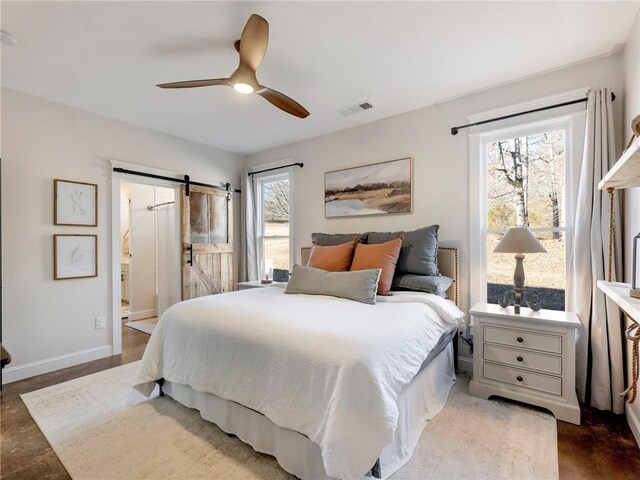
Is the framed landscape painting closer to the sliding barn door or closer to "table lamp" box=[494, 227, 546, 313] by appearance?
"table lamp" box=[494, 227, 546, 313]

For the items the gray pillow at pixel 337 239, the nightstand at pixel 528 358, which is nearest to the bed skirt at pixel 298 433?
the nightstand at pixel 528 358

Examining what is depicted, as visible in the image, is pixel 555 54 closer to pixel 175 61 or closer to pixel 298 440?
pixel 175 61

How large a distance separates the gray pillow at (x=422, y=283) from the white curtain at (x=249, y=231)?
2575mm

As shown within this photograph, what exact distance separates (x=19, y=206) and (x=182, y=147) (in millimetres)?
1855

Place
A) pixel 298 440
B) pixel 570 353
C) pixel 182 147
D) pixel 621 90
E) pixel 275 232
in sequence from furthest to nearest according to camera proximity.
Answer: pixel 275 232, pixel 182 147, pixel 621 90, pixel 570 353, pixel 298 440

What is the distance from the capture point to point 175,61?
2.37 m

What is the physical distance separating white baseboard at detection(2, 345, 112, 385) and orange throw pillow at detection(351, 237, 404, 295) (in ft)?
9.47

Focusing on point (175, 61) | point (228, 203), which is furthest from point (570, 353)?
point (228, 203)

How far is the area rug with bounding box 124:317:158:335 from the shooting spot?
4.39m

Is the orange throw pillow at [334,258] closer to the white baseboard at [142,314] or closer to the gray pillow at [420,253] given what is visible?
the gray pillow at [420,253]

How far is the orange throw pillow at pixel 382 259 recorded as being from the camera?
8.39 ft

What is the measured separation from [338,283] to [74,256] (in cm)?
274

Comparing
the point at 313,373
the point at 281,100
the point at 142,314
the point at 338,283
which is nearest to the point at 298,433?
the point at 313,373

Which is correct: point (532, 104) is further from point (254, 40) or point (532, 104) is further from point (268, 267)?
point (268, 267)
